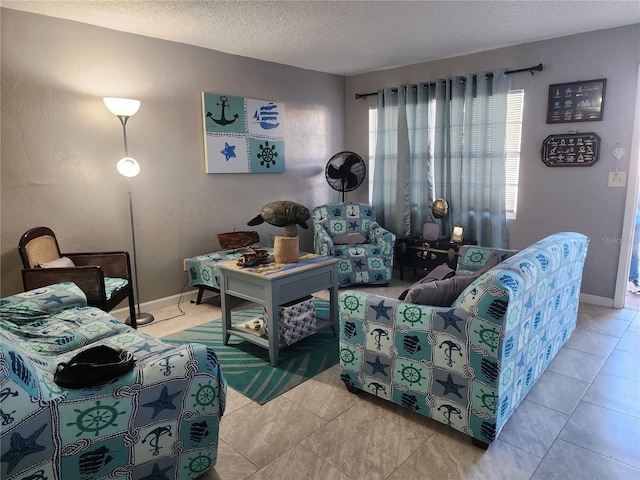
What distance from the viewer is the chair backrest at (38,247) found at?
284 centimetres

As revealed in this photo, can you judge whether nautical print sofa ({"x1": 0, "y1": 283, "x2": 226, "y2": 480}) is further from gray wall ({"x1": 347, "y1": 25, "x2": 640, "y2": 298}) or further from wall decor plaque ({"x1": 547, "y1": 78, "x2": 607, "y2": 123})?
wall decor plaque ({"x1": 547, "y1": 78, "x2": 607, "y2": 123})

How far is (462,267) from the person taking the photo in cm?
324

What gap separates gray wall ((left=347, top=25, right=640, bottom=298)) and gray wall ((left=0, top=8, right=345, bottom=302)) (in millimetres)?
2468

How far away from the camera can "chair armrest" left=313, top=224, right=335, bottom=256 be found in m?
4.34

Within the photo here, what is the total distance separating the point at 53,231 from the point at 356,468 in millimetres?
2841

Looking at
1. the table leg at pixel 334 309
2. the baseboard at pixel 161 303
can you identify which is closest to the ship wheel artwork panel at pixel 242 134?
the baseboard at pixel 161 303

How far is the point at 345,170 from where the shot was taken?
5035 millimetres

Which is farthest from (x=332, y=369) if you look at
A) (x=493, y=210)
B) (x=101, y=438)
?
(x=493, y=210)

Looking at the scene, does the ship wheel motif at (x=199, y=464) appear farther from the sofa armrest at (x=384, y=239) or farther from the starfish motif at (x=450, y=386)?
the sofa armrest at (x=384, y=239)

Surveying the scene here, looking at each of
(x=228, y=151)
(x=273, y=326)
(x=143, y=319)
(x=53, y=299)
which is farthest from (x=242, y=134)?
(x=53, y=299)

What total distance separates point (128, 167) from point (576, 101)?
12.8ft

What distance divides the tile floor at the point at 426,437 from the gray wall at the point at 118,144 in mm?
1968

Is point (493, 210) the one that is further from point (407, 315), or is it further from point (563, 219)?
point (407, 315)

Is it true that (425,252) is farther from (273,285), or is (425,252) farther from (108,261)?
(108,261)
